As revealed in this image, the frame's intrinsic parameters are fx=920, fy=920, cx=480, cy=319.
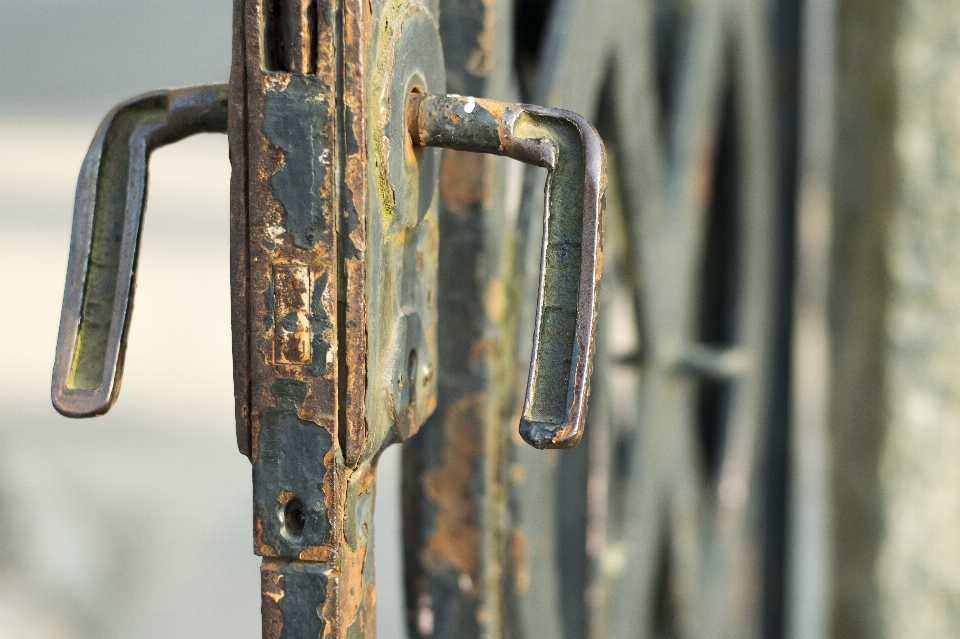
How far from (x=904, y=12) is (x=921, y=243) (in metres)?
0.21

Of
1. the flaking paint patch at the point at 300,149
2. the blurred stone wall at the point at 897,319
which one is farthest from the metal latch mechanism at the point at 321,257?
the blurred stone wall at the point at 897,319

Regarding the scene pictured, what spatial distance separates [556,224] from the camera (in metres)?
0.37

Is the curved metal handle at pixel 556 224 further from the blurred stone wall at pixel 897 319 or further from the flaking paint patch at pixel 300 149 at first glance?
the blurred stone wall at pixel 897 319

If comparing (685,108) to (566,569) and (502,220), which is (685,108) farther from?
(566,569)

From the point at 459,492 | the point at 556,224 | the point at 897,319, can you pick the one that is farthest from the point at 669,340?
the point at 556,224

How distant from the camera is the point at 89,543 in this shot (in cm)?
185

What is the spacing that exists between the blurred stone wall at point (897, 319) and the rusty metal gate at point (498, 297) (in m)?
0.07

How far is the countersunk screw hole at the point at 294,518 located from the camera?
352 millimetres

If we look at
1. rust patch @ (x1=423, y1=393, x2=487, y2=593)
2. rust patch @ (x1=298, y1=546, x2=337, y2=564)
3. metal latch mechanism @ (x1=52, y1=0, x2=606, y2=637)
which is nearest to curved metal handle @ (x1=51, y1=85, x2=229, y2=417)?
metal latch mechanism @ (x1=52, y1=0, x2=606, y2=637)

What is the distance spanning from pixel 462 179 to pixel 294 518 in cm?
26

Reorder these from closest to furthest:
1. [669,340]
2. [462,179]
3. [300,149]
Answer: [300,149]
[462,179]
[669,340]

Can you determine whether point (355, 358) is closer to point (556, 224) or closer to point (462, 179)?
point (556, 224)

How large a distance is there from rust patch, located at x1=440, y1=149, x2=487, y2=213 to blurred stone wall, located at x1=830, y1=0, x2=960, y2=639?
0.50 meters

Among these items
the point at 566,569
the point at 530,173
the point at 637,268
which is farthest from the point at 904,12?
the point at 566,569
